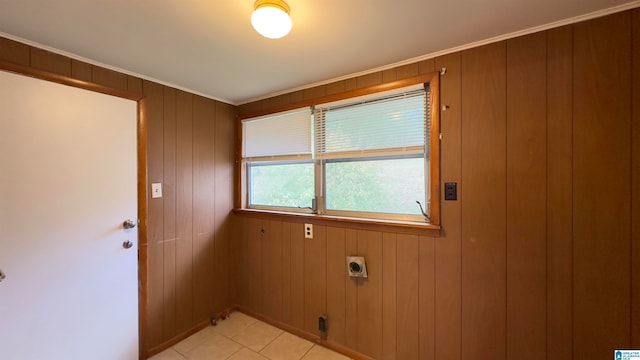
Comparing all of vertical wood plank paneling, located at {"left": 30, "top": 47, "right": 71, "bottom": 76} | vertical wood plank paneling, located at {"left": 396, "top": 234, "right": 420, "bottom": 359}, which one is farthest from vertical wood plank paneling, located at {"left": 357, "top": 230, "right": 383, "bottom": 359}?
vertical wood plank paneling, located at {"left": 30, "top": 47, "right": 71, "bottom": 76}

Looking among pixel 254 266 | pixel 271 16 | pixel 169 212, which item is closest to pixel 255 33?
pixel 271 16

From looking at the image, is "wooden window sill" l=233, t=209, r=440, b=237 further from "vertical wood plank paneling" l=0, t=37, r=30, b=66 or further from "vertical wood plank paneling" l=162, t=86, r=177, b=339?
"vertical wood plank paneling" l=0, t=37, r=30, b=66

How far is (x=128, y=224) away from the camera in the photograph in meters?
1.88

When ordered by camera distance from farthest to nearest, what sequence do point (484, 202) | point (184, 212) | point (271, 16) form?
point (184, 212)
point (484, 202)
point (271, 16)

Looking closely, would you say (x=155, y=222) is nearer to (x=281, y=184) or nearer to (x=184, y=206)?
(x=184, y=206)

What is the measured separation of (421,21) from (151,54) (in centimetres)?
166

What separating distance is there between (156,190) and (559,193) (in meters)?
2.72

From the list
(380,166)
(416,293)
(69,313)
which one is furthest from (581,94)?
(69,313)

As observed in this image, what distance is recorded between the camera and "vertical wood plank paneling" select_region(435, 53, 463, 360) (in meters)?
1.61

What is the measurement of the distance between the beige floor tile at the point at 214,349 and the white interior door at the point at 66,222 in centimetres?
42

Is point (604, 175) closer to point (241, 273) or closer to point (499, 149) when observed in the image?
point (499, 149)

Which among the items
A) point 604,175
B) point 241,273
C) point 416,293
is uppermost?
point 604,175

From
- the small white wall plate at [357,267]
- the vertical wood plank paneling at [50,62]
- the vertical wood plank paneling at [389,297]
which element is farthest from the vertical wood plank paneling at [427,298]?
the vertical wood plank paneling at [50,62]

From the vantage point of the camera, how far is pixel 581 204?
4.34 feet
